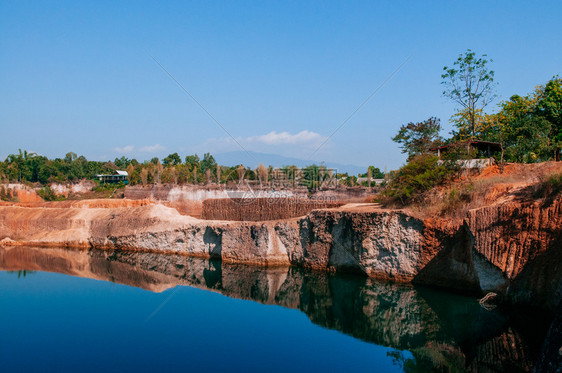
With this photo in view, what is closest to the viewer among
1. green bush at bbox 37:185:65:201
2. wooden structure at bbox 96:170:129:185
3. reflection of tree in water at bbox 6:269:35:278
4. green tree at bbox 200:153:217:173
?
reflection of tree in water at bbox 6:269:35:278

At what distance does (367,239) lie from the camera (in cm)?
1719

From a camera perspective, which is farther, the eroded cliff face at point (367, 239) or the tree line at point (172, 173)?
the tree line at point (172, 173)

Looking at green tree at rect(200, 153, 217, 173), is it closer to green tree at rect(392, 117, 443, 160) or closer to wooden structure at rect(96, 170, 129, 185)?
wooden structure at rect(96, 170, 129, 185)

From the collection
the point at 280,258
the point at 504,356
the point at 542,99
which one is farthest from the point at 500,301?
the point at 542,99

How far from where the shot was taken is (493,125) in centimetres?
2852

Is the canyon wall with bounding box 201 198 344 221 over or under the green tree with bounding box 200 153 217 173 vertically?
under

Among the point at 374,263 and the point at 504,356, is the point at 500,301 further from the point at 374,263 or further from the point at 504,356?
the point at 374,263

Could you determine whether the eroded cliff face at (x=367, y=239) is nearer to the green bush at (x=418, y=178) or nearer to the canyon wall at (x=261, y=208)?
the green bush at (x=418, y=178)

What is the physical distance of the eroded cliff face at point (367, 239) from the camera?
39.4ft

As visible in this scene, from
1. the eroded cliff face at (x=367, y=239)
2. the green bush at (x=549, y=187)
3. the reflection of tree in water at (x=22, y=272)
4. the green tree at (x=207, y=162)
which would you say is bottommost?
the reflection of tree in water at (x=22, y=272)

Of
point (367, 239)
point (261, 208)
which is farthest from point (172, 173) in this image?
point (367, 239)

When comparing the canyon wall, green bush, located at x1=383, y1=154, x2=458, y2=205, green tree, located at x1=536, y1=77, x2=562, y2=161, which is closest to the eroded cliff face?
green bush, located at x1=383, y1=154, x2=458, y2=205

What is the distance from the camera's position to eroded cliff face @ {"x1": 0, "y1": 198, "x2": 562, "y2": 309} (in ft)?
39.4

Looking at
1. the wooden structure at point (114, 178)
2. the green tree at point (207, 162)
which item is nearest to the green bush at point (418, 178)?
the wooden structure at point (114, 178)
